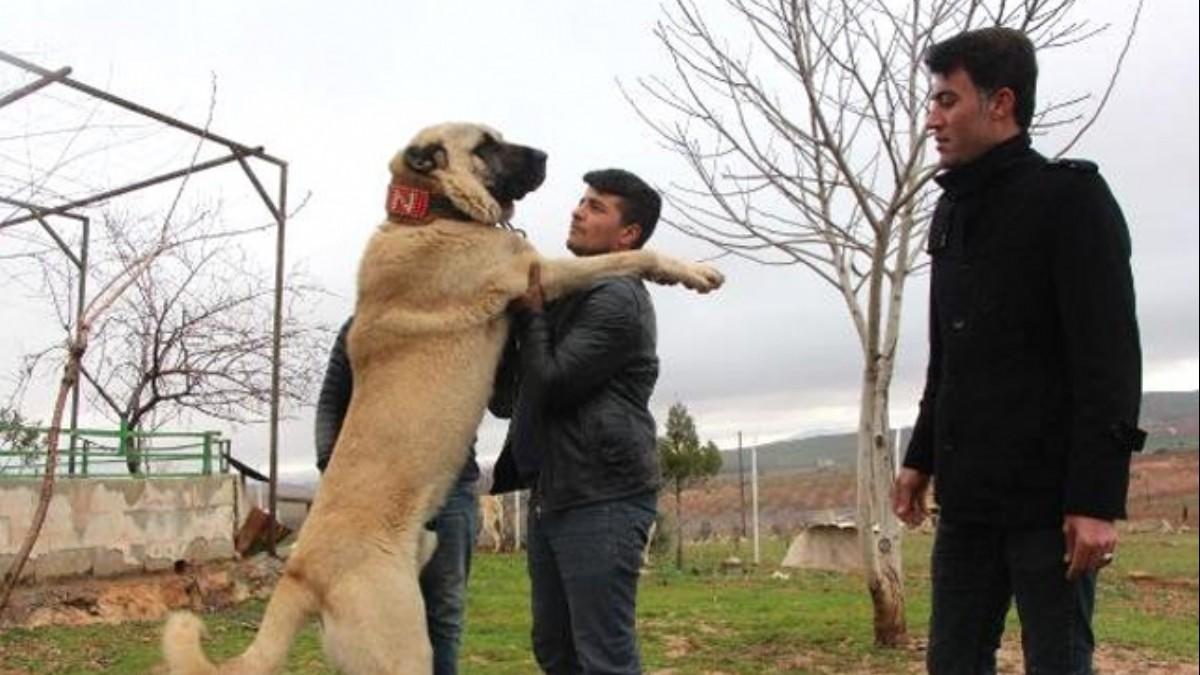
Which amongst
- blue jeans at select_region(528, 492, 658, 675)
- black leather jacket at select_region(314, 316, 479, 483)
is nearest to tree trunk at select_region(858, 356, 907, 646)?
black leather jacket at select_region(314, 316, 479, 483)

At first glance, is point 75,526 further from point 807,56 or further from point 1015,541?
point 1015,541

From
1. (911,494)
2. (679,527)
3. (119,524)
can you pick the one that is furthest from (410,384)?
(679,527)

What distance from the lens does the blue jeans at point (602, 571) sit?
10.2 feet

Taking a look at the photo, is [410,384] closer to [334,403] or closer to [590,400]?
[590,400]

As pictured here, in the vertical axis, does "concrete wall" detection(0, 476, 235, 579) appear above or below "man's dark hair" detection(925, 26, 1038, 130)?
below

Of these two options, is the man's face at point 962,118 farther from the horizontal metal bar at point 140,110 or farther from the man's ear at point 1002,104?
the horizontal metal bar at point 140,110

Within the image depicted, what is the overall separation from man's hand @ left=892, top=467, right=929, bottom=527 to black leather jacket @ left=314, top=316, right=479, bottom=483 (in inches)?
56.4

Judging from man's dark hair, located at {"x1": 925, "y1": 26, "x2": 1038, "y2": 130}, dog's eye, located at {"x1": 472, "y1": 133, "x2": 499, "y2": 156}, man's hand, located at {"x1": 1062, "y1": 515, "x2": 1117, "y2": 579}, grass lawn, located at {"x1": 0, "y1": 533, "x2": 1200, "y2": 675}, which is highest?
dog's eye, located at {"x1": 472, "y1": 133, "x2": 499, "y2": 156}

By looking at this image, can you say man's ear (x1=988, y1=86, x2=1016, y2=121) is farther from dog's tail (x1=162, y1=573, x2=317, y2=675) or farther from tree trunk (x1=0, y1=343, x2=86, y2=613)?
tree trunk (x1=0, y1=343, x2=86, y2=613)

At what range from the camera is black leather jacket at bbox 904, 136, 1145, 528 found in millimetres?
2443

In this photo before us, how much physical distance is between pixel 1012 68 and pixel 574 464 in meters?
1.45

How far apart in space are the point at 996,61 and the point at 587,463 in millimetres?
1405

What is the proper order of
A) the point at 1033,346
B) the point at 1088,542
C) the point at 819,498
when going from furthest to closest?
the point at 819,498 < the point at 1033,346 < the point at 1088,542

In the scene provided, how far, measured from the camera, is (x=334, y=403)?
160 inches
